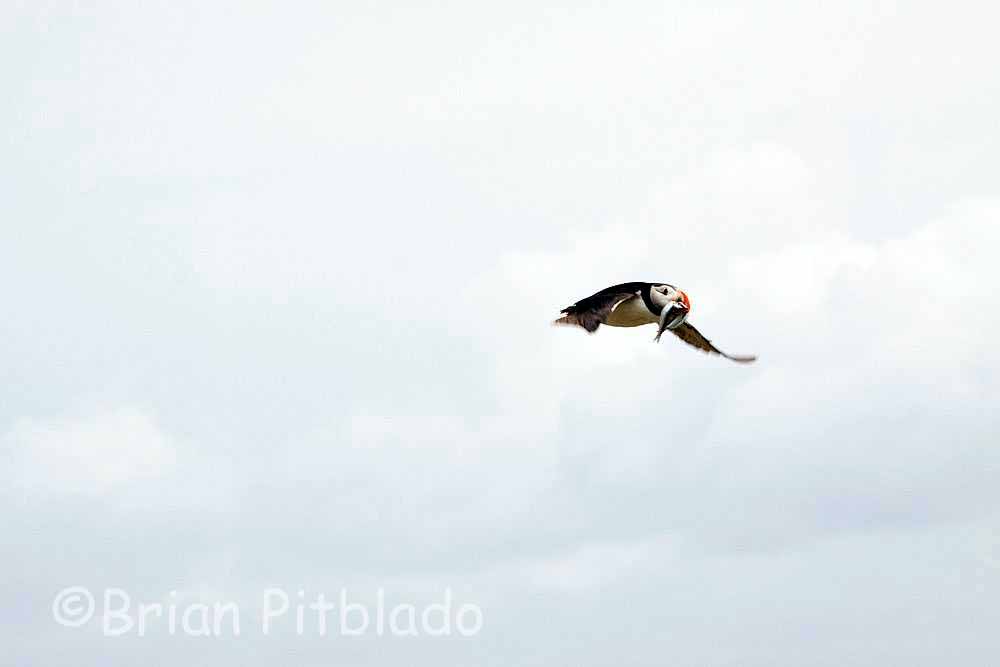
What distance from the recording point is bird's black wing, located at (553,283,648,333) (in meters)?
89.3

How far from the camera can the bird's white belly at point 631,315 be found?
91.2 metres

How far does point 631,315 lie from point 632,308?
0.83 m

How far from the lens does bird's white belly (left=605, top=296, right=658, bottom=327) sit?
91.2 m

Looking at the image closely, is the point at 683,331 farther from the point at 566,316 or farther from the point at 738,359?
the point at 566,316

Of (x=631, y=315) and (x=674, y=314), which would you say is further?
(x=631, y=315)

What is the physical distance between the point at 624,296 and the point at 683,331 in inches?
688

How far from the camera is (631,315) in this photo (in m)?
92.5

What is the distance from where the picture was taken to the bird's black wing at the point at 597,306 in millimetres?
89312

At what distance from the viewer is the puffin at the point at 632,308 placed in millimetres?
89688

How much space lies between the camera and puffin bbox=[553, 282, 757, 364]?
3531 inches

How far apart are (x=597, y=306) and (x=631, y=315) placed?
3417 mm

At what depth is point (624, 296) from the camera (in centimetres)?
9056

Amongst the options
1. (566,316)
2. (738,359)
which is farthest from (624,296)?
(738,359)

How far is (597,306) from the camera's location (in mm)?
89688
